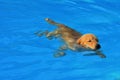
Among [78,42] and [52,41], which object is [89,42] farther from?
[52,41]

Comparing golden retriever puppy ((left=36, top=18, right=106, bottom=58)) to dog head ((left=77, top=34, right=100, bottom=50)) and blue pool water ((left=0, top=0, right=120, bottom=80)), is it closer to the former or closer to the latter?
dog head ((left=77, top=34, right=100, bottom=50))

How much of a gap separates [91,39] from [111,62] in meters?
0.53

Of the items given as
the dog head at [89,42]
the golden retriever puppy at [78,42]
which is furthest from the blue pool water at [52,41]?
the dog head at [89,42]

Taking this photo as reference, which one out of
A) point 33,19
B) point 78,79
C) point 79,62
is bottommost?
point 78,79

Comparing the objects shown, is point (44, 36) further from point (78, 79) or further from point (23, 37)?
point (78, 79)

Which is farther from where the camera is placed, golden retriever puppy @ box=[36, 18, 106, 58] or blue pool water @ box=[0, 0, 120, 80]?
golden retriever puppy @ box=[36, 18, 106, 58]

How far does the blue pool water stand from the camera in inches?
265

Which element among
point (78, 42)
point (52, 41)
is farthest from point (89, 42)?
point (52, 41)

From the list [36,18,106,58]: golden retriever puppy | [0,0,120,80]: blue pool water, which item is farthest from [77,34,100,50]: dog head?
[0,0,120,80]: blue pool water

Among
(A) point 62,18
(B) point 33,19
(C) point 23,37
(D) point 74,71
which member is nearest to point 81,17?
(A) point 62,18

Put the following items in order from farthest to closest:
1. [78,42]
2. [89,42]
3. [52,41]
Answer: [52,41] → [78,42] → [89,42]

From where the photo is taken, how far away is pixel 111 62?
7172mm

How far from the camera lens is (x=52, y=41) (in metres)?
7.57

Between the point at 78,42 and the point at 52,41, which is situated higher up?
the point at 52,41
